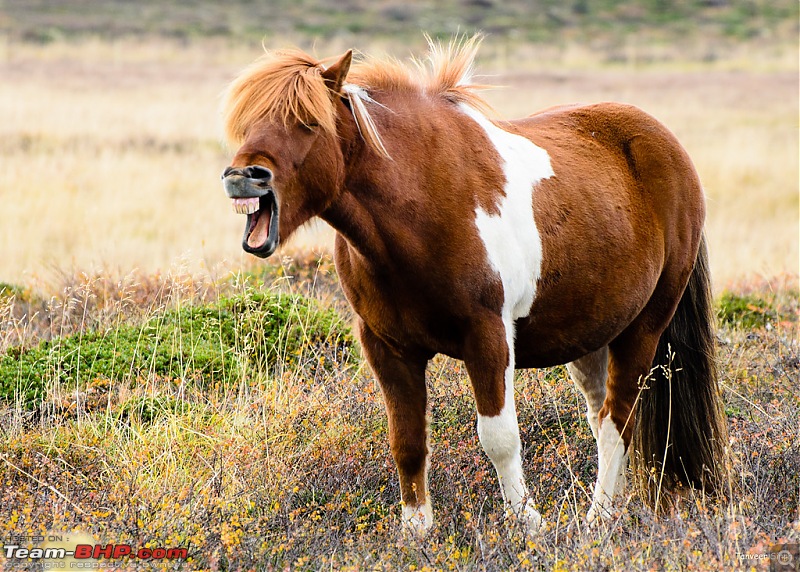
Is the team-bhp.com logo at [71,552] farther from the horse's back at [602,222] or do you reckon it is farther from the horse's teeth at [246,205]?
the horse's back at [602,222]

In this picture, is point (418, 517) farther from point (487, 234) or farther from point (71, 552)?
point (71, 552)

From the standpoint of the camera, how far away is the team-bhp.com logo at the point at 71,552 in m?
3.87

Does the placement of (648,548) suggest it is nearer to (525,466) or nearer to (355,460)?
(525,466)

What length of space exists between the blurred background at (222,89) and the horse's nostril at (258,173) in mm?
496

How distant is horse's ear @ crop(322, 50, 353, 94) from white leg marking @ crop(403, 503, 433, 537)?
2010 mm

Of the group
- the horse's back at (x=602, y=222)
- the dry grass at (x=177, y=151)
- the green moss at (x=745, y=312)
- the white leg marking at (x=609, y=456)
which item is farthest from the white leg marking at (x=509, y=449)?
the green moss at (x=745, y=312)

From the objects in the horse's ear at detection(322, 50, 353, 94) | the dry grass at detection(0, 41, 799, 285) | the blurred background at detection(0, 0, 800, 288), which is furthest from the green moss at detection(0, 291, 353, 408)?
the horse's ear at detection(322, 50, 353, 94)

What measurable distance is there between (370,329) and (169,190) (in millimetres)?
11891

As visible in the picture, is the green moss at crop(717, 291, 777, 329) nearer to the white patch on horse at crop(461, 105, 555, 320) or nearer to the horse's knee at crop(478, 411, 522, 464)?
the white patch on horse at crop(461, 105, 555, 320)

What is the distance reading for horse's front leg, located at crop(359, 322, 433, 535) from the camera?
4.41 meters

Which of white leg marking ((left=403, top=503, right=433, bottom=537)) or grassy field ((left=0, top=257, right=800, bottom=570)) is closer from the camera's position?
grassy field ((left=0, top=257, right=800, bottom=570))

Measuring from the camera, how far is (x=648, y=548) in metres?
3.85

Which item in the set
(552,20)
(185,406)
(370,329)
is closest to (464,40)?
(370,329)

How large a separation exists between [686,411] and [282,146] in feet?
9.40
